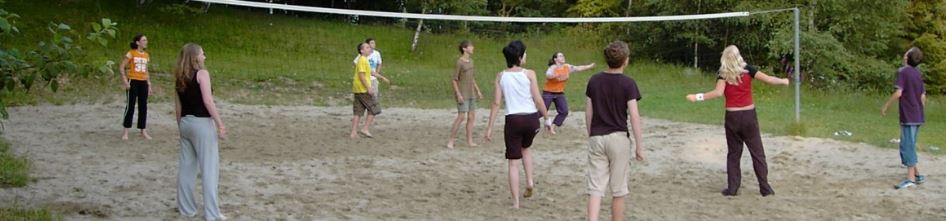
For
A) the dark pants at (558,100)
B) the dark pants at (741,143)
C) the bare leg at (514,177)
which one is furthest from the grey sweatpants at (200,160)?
the dark pants at (558,100)

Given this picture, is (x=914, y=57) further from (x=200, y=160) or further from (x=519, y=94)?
(x=200, y=160)

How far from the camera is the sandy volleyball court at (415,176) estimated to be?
6781 mm

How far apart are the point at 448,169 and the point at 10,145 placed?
444cm

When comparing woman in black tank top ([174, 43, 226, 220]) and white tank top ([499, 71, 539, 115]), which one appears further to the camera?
white tank top ([499, 71, 539, 115])

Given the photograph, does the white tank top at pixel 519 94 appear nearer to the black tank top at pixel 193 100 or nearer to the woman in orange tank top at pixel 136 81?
the black tank top at pixel 193 100

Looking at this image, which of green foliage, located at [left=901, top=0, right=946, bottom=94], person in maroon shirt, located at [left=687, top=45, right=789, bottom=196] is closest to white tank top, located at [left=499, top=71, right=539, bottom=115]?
person in maroon shirt, located at [left=687, top=45, right=789, bottom=196]

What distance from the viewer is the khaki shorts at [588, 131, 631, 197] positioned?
575cm

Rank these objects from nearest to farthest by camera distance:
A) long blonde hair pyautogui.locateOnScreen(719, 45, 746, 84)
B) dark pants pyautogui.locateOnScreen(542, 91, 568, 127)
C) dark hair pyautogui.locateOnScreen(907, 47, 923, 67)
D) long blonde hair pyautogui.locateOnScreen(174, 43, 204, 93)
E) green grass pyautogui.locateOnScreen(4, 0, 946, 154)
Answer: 1. long blonde hair pyautogui.locateOnScreen(174, 43, 204, 93)
2. long blonde hair pyautogui.locateOnScreen(719, 45, 746, 84)
3. dark hair pyautogui.locateOnScreen(907, 47, 923, 67)
4. dark pants pyautogui.locateOnScreen(542, 91, 568, 127)
5. green grass pyautogui.locateOnScreen(4, 0, 946, 154)

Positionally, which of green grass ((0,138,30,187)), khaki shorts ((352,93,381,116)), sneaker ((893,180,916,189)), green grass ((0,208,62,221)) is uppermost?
khaki shorts ((352,93,381,116))

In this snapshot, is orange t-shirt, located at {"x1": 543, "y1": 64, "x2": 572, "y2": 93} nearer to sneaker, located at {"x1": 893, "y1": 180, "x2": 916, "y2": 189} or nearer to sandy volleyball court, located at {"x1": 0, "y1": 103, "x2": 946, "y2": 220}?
sandy volleyball court, located at {"x1": 0, "y1": 103, "x2": 946, "y2": 220}

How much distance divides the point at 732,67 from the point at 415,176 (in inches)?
115

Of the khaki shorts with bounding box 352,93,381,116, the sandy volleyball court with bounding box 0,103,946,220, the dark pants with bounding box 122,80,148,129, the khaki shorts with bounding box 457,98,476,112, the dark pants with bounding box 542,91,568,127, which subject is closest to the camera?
the sandy volleyball court with bounding box 0,103,946,220

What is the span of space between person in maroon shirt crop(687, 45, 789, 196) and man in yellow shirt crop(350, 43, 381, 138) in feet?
14.8

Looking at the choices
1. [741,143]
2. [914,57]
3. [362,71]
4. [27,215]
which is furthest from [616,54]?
[362,71]
